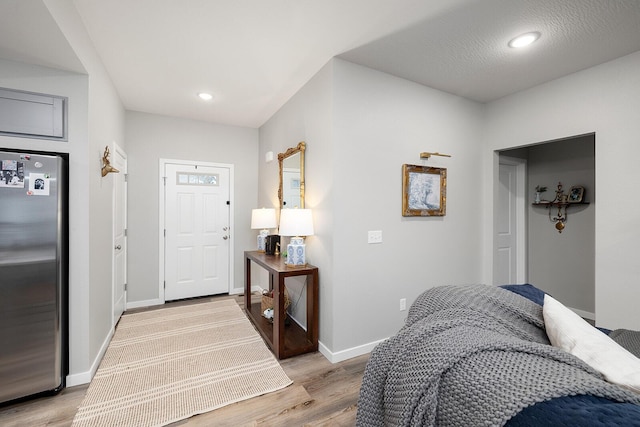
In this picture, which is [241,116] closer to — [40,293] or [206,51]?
[206,51]

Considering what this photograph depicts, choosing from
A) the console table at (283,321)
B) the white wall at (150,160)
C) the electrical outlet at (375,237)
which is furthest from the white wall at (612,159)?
the white wall at (150,160)

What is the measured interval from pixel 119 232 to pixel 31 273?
1.48m

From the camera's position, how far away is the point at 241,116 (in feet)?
12.4

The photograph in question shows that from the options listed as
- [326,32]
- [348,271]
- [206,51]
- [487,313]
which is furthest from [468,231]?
[206,51]

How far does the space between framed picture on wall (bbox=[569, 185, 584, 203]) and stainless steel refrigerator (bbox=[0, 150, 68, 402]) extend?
5.12 metres

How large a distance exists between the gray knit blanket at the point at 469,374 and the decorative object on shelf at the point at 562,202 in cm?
321

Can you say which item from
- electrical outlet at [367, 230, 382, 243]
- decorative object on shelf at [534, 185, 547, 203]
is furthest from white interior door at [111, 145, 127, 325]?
decorative object on shelf at [534, 185, 547, 203]

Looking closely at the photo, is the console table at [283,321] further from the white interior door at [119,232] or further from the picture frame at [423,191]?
the white interior door at [119,232]

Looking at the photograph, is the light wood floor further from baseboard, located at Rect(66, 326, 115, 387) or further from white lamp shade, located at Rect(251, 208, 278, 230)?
white lamp shade, located at Rect(251, 208, 278, 230)

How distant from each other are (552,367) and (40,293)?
273cm

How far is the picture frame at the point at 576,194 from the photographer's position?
327cm

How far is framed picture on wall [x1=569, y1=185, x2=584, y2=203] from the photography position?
327 cm

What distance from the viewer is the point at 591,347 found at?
0.83 m

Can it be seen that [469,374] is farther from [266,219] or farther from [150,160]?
[150,160]
